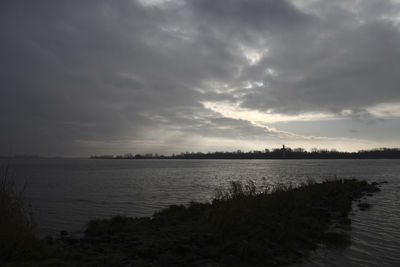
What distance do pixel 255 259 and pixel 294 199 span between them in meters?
12.3

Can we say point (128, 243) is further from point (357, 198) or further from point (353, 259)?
point (357, 198)

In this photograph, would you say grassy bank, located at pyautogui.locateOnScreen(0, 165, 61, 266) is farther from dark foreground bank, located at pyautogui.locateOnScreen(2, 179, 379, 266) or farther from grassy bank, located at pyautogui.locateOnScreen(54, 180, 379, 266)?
grassy bank, located at pyautogui.locateOnScreen(54, 180, 379, 266)

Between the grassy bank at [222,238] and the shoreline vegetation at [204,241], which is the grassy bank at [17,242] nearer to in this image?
the shoreline vegetation at [204,241]

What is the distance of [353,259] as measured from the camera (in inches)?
373

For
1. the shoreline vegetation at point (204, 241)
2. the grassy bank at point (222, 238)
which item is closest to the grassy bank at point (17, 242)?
→ the shoreline vegetation at point (204, 241)

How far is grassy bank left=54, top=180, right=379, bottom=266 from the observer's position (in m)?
8.64

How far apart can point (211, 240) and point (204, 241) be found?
0.29 meters

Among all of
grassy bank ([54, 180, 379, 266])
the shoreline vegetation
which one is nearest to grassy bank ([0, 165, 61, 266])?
the shoreline vegetation

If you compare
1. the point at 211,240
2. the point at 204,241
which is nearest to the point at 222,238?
the point at 211,240

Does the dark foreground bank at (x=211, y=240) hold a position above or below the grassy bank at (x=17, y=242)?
below

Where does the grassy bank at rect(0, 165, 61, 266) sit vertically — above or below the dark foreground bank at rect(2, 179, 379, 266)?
above

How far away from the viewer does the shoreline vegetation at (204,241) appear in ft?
25.7

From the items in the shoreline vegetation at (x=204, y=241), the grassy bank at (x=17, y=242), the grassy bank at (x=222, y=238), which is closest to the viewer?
the grassy bank at (x=17, y=242)

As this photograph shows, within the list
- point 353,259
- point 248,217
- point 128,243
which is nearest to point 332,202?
point 248,217
